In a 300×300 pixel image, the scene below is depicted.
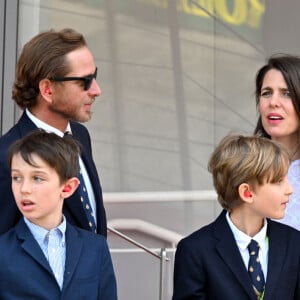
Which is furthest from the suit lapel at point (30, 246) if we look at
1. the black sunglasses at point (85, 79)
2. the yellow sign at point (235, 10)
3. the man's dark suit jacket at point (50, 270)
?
the yellow sign at point (235, 10)

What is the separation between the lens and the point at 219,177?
3.06 metres

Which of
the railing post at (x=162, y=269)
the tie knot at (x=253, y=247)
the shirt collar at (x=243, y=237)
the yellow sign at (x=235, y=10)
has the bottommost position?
the railing post at (x=162, y=269)

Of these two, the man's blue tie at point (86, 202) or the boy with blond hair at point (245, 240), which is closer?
the boy with blond hair at point (245, 240)

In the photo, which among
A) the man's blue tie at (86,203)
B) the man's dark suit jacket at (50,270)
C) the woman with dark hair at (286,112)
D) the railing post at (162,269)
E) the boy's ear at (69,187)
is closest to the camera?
the man's dark suit jacket at (50,270)

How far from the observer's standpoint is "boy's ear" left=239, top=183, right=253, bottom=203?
9.91ft

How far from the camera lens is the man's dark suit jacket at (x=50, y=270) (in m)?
2.78

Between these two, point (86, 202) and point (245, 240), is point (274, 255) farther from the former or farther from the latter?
point (86, 202)

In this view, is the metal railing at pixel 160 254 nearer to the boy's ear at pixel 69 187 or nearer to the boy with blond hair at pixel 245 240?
the boy with blond hair at pixel 245 240

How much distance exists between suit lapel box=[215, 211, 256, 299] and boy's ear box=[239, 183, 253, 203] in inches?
3.9

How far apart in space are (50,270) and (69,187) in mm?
264

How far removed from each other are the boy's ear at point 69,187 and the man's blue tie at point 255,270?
559 millimetres

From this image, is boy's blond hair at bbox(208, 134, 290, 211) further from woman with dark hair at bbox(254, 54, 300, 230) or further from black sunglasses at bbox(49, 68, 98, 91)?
black sunglasses at bbox(49, 68, 98, 91)

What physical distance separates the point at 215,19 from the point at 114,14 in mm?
560

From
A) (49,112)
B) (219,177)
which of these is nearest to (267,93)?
(219,177)
